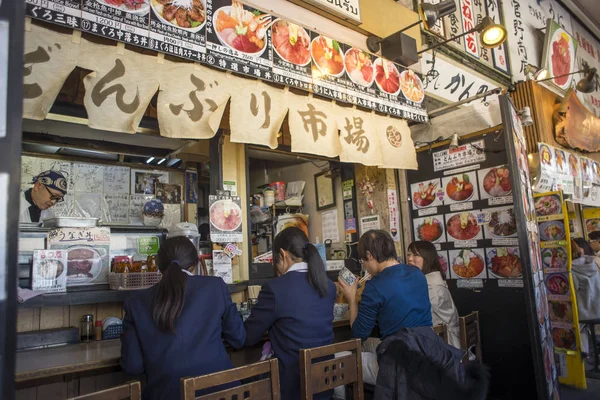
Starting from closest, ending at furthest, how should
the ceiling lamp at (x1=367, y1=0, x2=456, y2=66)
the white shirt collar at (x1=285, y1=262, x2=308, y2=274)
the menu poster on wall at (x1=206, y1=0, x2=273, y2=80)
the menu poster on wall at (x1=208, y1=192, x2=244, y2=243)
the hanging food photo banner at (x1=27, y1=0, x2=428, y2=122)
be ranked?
the white shirt collar at (x1=285, y1=262, x2=308, y2=274)
the hanging food photo banner at (x1=27, y1=0, x2=428, y2=122)
the menu poster on wall at (x1=206, y1=0, x2=273, y2=80)
the menu poster on wall at (x1=208, y1=192, x2=244, y2=243)
the ceiling lamp at (x1=367, y1=0, x2=456, y2=66)

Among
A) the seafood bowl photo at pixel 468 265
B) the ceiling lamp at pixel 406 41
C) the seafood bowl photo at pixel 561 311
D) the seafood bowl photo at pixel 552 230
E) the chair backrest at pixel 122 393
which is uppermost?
the ceiling lamp at pixel 406 41

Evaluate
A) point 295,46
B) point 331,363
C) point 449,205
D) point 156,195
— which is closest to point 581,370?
point 449,205

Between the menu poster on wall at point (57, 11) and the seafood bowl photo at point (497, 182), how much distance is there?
161 inches

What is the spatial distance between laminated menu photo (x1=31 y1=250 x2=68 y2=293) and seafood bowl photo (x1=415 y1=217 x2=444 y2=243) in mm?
3865

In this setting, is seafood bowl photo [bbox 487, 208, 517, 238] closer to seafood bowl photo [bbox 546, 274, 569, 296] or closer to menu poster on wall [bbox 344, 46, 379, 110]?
seafood bowl photo [bbox 546, 274, 569, 296]

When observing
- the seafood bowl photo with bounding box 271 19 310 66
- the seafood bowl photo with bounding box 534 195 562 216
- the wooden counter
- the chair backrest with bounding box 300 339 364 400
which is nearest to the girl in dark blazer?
the chair backrest with bounding box 300 339 364 400

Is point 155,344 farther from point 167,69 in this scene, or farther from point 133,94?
point 167,69

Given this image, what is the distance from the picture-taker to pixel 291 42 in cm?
389

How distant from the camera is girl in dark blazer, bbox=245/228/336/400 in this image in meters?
2.56

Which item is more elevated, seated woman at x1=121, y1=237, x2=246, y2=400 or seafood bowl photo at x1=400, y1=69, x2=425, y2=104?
seafood bowl photo at x1=400, y1=69, x2=425, y2=104

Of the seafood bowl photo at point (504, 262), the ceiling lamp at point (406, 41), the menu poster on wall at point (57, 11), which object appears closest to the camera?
the menu poster on wall at point (57, 11)

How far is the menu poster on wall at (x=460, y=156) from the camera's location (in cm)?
455

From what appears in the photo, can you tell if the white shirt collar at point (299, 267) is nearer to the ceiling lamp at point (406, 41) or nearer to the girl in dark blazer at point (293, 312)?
the girl in dark blazer at point (293, 312)

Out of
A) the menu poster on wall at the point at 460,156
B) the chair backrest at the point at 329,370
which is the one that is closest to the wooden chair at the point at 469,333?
the chair backrest at the point at 329,370
